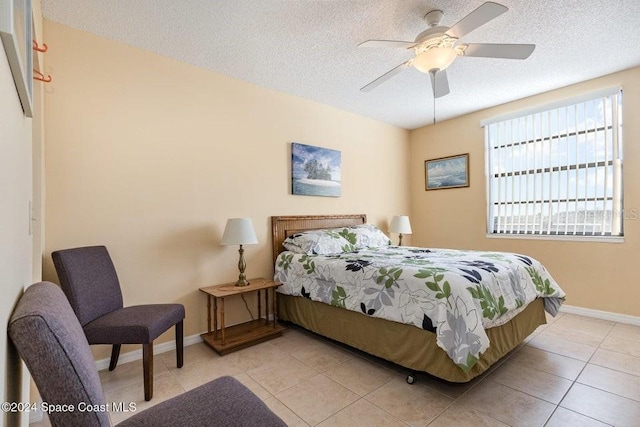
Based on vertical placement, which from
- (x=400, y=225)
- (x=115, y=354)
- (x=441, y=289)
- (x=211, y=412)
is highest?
(x=400, y=225)

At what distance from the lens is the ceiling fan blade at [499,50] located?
195cm

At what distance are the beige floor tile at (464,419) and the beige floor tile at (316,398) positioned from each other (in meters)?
0.51

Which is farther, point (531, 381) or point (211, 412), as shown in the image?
point (531, 381)

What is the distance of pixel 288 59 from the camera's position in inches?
109

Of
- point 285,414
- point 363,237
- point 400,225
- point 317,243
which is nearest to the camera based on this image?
point 285,414

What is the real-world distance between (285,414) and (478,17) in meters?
2.54

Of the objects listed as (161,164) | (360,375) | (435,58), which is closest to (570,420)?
(360,375)

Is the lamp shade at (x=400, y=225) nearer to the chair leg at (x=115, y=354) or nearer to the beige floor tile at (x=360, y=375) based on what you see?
the beige floor tile at (x=360, y=375)

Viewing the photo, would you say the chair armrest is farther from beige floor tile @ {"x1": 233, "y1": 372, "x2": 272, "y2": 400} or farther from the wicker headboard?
the wicker headboard

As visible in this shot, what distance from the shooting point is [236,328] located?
2.95 m

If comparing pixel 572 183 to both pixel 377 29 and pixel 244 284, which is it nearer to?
pixel 377 29

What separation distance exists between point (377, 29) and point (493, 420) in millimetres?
2713

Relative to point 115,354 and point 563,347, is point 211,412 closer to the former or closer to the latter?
point 115,354

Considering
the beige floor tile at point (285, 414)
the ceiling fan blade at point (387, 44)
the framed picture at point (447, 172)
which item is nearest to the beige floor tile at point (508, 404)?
the beige floor tile at point (285, 414)
